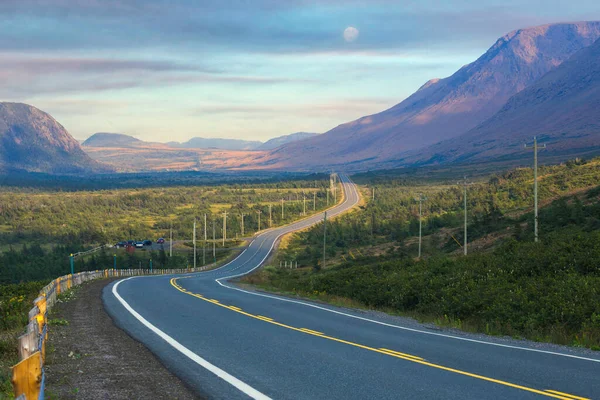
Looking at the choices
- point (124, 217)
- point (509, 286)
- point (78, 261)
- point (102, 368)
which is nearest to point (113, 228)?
point (124, 217)

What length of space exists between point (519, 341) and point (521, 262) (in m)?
7.97

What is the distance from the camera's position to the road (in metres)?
8.91

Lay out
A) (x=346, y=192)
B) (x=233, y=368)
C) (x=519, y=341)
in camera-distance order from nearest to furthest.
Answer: (x=233, y=368)
(x=519, y=341)
(x=346, y=192)

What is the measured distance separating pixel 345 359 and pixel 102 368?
3775 mm

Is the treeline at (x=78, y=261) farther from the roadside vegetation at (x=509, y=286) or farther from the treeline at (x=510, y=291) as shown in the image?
the treeline at (x=510, y=291)

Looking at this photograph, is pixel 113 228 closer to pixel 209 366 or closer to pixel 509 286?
pixel 509 286

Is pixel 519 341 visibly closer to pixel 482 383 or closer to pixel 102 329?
pixel 482 383

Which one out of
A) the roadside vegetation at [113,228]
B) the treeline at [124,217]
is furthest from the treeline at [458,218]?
the treeline at [124,217]

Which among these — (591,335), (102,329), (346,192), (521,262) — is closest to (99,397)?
(102,329)

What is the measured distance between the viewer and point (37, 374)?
6.91m

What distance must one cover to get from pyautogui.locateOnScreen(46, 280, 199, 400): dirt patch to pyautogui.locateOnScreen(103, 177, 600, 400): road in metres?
0.32

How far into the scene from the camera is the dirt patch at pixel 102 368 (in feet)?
29.0

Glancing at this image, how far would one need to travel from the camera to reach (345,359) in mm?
11188

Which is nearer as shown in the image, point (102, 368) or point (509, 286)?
point (102, 368)
